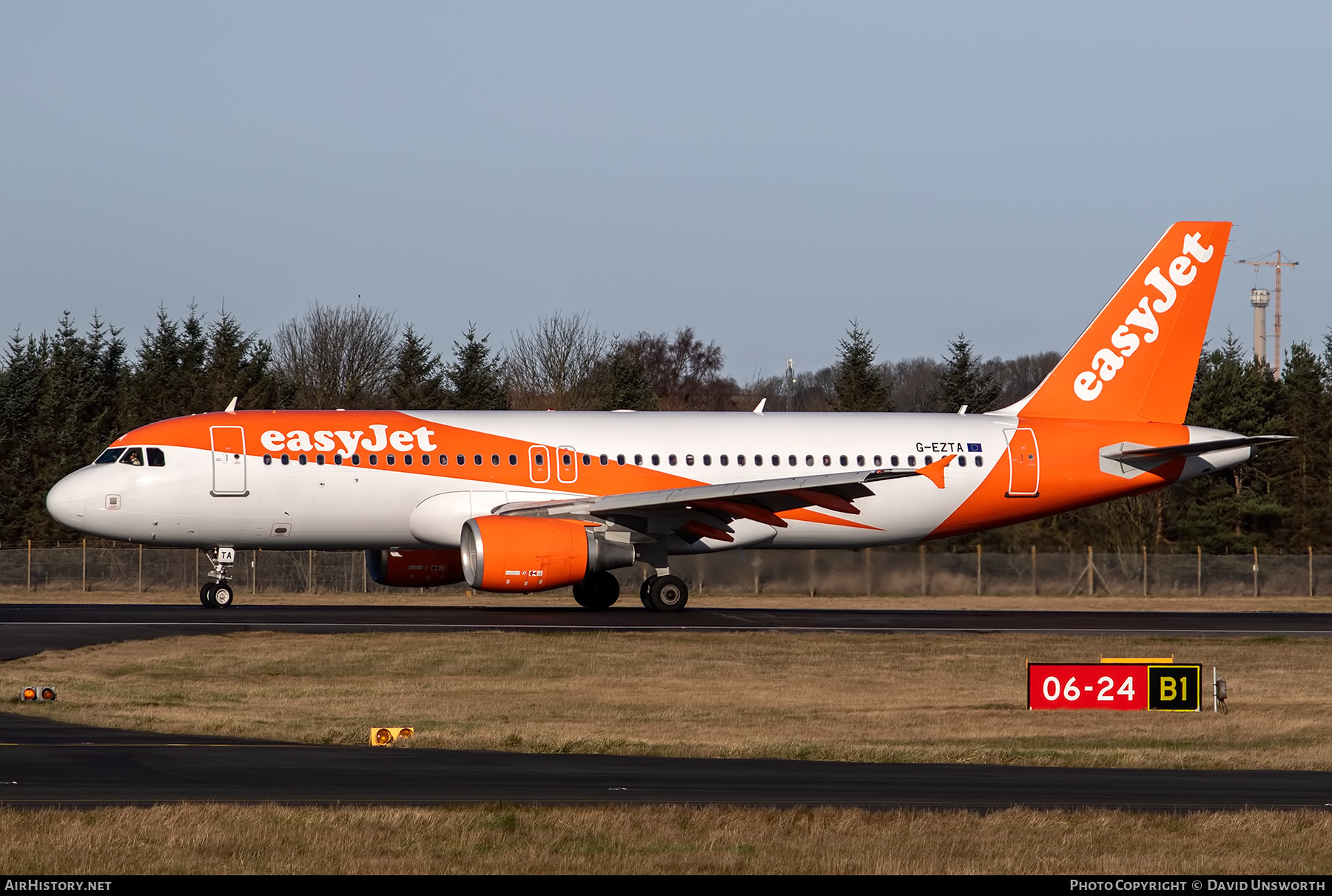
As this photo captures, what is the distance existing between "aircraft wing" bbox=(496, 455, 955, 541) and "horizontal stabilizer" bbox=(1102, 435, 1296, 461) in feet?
20.7

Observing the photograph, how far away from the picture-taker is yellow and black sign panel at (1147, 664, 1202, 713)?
68.9ft

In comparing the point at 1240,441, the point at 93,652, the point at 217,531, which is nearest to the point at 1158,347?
the point at 1240,441

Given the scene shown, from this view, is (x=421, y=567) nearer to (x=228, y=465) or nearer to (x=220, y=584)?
(x=220, y=584)

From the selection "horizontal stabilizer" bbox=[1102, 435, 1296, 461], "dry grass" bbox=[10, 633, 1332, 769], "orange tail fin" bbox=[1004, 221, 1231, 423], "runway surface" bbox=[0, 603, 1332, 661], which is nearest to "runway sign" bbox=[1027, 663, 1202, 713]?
"dry grass" bbox=[10, 633, 1332, 769]

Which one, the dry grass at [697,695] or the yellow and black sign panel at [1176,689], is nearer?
the dry grass at [697,695]

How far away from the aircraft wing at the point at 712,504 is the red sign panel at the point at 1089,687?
10.5 meters

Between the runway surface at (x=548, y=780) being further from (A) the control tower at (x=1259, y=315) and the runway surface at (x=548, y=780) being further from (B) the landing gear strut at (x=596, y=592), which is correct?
(A) the control tower at (x=1259, y=315)

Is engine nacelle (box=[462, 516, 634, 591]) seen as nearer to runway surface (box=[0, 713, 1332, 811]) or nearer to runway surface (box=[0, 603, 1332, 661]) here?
runway surface (box=[0, 603, 1332, 661])

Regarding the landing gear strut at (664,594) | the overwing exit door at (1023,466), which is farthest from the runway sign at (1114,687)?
the overwing exit door at (1023,466)

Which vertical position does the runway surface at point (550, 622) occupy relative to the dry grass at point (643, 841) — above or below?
below

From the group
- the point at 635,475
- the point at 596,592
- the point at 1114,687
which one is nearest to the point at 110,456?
the point at 596,592

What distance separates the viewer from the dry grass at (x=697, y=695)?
57.5 feet

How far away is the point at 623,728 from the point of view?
1864 cm
